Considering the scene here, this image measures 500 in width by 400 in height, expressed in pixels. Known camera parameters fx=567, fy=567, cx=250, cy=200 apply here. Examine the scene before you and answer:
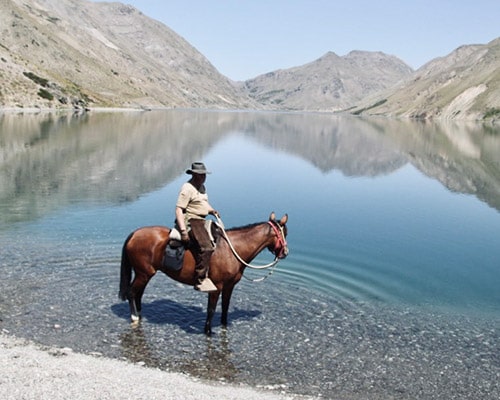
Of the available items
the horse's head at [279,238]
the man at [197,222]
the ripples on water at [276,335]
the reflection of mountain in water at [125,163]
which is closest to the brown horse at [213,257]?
the horse's head at [279,238]

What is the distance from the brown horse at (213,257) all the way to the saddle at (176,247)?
14 centimetres

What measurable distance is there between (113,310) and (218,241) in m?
4.37

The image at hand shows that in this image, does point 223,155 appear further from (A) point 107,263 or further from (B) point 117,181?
(A) point 107,263

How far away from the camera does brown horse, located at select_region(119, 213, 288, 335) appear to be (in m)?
16.0

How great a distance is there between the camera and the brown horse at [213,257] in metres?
16.0

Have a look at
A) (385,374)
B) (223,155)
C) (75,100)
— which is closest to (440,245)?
(385,374)

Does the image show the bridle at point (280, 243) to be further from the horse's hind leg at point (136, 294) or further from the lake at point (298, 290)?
the horse's hind leg at point (136, 294)

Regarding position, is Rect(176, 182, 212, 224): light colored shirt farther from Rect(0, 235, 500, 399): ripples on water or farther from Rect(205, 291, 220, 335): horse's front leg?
Rect(0, 235, 500, 399): ripples on water

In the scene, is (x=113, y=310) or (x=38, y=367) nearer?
(x=38, y=367)

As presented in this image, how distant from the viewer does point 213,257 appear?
15.9 metres

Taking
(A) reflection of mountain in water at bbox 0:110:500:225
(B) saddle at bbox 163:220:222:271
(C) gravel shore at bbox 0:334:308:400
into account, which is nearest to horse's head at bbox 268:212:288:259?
(B) saddle at bbox 163:220:222:271

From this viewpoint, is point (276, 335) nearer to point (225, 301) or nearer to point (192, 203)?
point (225, 301)

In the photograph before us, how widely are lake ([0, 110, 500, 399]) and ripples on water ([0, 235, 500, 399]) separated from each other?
2.2 inches

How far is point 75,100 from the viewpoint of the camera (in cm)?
18962
